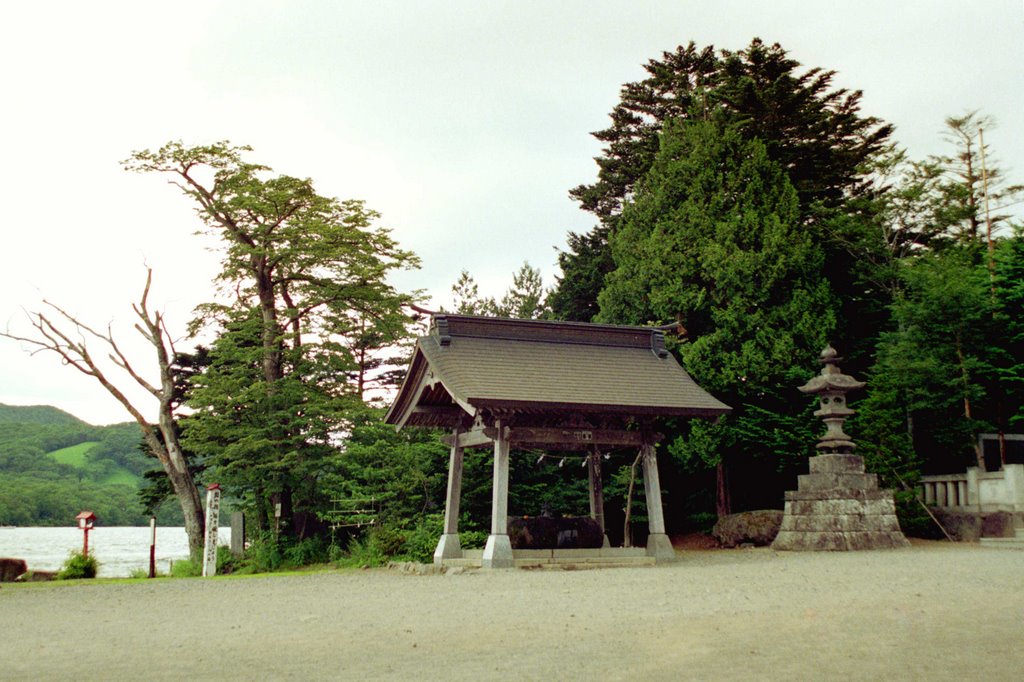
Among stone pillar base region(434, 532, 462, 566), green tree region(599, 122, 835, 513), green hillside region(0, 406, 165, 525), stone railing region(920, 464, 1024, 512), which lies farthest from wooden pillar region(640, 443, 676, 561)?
green hillside region(0, 406, 165, 525)

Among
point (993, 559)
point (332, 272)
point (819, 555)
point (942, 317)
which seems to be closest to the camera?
point (993, 559)

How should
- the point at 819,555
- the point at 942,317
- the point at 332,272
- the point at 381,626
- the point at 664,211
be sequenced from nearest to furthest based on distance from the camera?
the point at 381,626 < the point at 819,555 < the point at 942,317 < the point at 664,211 < the point at 332,272

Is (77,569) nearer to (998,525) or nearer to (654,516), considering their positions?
(654,516)

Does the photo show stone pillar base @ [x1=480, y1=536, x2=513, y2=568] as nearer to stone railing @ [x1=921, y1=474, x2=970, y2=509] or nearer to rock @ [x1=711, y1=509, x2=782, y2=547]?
rock @ [x1=711, y1=509, x2=782, y2=547]

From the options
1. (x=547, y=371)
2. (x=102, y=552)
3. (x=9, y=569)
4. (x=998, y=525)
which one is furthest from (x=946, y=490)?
(x=102, y=552)

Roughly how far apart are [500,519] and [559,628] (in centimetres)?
715

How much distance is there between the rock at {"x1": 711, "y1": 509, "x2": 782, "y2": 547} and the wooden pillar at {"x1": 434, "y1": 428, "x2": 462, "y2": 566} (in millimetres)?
7649

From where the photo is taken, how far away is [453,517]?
17.2 metres

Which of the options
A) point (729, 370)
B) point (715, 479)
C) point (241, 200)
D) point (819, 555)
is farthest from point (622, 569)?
point (241, 200)

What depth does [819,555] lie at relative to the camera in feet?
52.1

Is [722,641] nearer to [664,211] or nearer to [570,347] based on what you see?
[570,347]

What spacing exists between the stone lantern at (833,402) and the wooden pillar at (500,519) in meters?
7.24

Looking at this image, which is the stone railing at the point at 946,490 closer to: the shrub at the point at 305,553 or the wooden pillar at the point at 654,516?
the wooden pillar at the point at 654,516

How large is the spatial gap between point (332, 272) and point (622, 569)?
15.5 metres
